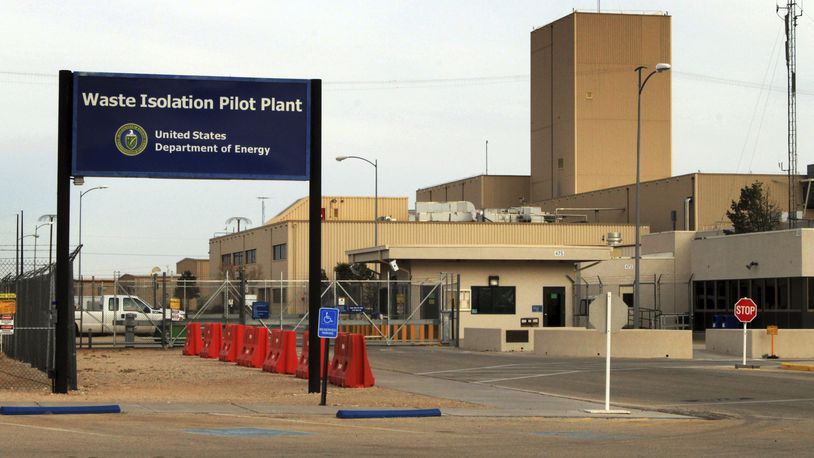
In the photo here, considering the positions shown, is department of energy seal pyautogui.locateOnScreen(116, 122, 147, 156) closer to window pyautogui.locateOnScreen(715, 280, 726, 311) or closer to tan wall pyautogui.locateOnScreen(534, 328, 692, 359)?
tan wall pyautogui.locateOnScreen(534, 328, 692, 359)

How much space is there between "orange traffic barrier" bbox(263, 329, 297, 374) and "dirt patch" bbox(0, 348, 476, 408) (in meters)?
0.34

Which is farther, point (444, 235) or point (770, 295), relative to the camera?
point (444, 235)

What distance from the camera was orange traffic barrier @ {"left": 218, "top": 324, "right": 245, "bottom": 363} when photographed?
32316 millimetres

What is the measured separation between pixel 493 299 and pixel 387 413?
102ft

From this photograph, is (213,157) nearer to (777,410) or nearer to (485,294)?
(777,410)

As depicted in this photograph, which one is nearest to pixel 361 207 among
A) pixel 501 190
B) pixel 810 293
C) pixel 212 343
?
pixel 501 190

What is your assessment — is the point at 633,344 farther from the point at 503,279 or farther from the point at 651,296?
the point at 651,296

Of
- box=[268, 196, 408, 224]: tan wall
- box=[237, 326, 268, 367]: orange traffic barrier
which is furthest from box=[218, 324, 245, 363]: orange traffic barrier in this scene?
box=[268, 196, 408, 224]: tan wall

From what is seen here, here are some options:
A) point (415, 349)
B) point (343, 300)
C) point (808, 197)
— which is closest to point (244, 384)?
point (415, 349)

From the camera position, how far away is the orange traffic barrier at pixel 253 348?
97.3ft

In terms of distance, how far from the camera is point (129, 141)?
69.1 feet

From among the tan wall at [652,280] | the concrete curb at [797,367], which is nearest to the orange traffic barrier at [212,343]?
the concrete curb at [797,367]

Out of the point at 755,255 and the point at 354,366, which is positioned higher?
the point at 755,255

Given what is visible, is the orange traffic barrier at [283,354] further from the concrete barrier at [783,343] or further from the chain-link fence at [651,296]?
the chain-link fence at [651,296]
